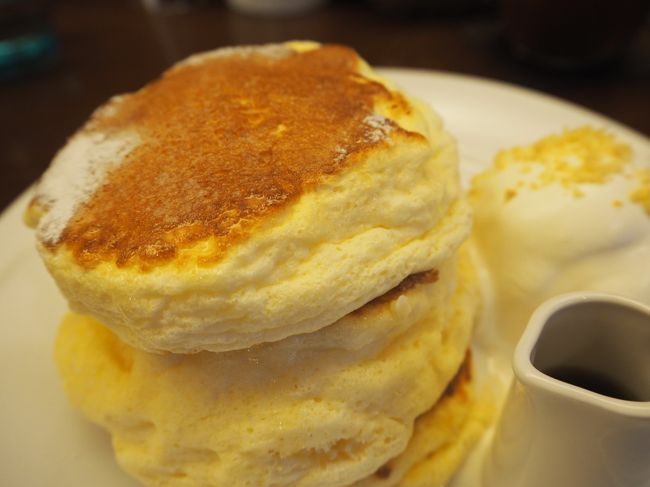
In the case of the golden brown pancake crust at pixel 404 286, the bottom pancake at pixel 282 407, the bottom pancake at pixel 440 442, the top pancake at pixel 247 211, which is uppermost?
the top pancake at pixel 247 211

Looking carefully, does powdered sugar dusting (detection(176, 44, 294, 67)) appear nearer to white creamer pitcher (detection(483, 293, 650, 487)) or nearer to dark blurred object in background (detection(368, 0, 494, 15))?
white creamer pitcher (detection(483, 293, 650, 487))

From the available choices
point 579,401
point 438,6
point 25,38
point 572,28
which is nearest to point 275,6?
point 438,6

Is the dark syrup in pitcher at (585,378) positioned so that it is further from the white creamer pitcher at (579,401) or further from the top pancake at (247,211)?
the top pancake at (247,211)

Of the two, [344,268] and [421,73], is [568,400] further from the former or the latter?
[421,73]

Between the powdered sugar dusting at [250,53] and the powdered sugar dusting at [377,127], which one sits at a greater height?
the powdered sugar dusting at [250,53]

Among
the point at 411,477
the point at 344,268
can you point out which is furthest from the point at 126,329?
the point at 411,477

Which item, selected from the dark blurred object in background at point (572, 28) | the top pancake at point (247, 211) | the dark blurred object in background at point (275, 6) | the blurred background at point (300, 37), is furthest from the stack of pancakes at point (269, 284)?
the dark blurred object in background at point (275, 6)
